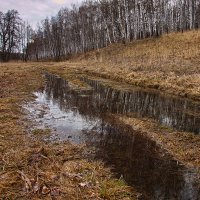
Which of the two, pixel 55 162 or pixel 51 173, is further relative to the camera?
pixel 55 162

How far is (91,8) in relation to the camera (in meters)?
72.0

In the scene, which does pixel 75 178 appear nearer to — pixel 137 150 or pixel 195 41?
pixel 137 150

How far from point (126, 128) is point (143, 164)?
3.53 metres

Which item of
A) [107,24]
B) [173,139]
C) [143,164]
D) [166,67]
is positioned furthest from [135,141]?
[107,24]

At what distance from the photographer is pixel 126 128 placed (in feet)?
37.8

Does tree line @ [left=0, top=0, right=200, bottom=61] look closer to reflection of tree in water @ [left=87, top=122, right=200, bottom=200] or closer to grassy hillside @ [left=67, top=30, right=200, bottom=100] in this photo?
grassy hillside @ [left=67, top=30, right=200, bottom=100]

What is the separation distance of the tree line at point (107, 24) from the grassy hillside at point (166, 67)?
10740 millimetres

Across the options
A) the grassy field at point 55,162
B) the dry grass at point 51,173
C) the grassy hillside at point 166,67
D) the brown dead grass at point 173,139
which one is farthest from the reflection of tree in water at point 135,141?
the grassy hillside at point 166,67

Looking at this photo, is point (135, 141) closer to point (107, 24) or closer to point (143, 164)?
point (143, 164)

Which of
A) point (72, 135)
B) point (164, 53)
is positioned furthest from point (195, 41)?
point (72, 135)

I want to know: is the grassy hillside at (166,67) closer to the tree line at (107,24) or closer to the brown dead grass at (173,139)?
the brown dead grass at (173,139)

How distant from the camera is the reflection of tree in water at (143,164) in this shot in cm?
666

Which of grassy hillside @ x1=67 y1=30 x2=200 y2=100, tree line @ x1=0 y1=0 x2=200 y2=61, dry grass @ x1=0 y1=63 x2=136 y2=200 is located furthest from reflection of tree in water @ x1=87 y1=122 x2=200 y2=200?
tree line @ x1=0 y1=0 x2=200 y2=61

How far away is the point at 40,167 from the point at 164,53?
2921cm
